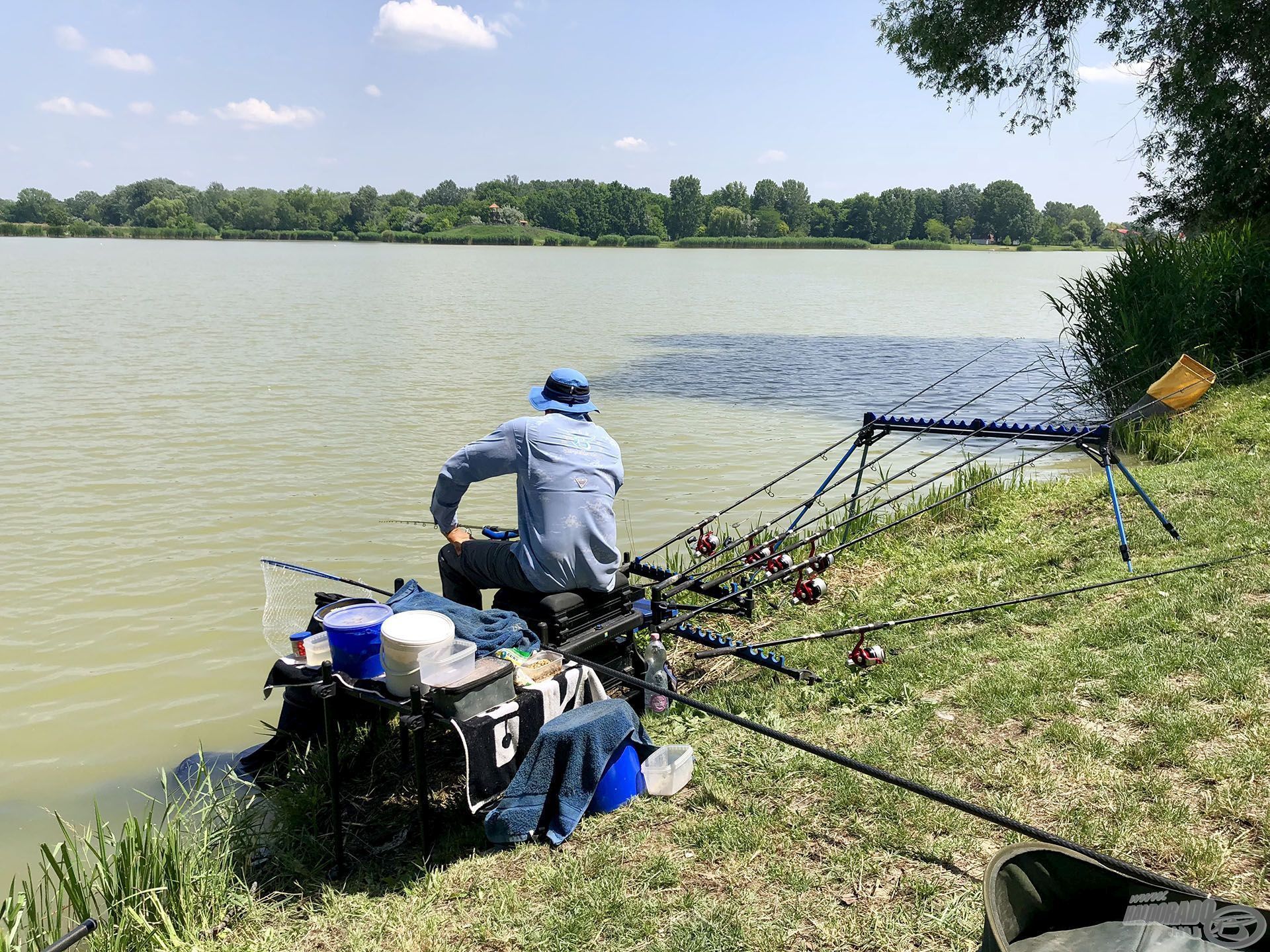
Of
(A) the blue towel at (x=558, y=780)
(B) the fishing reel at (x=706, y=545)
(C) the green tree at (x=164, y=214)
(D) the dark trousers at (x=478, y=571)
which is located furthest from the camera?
(C) the green tree at (x=164, y=214)

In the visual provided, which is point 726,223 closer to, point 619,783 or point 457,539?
point 457,539

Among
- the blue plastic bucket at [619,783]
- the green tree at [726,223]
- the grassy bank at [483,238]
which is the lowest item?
the blue plastic bucket at [619,783]

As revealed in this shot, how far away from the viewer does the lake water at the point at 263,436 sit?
635 centimetres

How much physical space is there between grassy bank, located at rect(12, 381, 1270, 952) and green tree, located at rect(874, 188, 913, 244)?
13678 centimetres

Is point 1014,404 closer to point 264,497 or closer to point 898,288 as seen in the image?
point 264,497

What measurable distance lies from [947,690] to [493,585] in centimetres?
229

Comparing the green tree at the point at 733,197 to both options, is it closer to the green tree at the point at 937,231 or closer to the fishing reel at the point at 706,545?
the green tree at the point at 937,231

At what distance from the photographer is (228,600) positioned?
25.4 ft

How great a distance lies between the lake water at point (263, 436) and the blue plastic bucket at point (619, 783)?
9.42 feet

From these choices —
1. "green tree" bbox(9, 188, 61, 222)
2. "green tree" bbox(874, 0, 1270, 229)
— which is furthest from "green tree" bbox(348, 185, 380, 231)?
"green tree" bbox(874, 0, 1270, 229)

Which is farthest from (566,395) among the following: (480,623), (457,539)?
(480,623)

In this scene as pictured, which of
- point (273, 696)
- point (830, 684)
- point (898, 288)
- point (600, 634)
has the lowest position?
point (273, 696)

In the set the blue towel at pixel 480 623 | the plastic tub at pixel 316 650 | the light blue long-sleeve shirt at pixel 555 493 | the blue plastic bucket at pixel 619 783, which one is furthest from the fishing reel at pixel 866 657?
the plastic tub at pixel 316 650

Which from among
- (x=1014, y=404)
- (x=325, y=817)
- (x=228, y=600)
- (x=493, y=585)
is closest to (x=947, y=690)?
(x=493, y=585)
